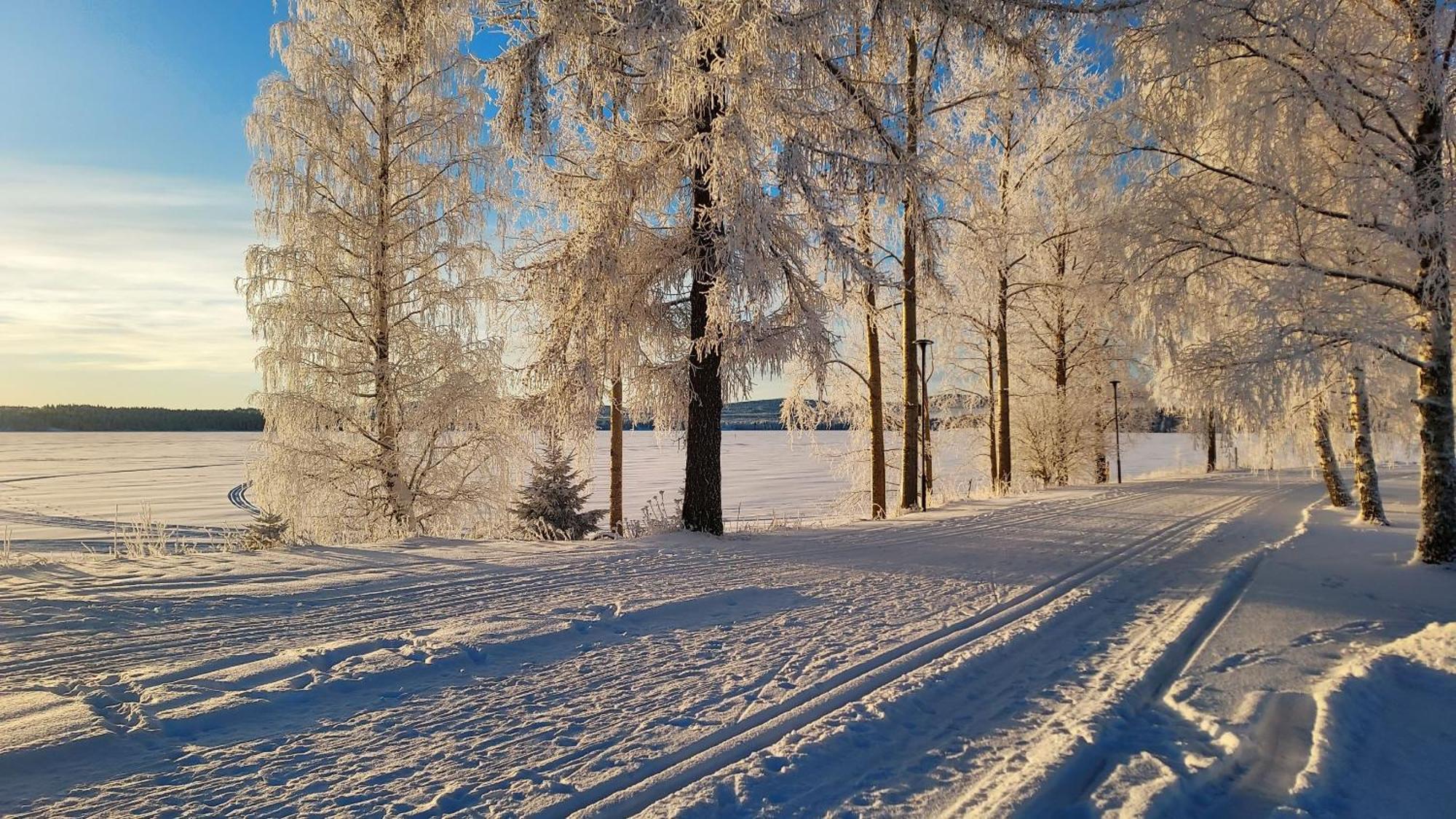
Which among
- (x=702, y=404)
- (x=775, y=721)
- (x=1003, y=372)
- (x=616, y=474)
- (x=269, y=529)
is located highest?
(x=1003, y=372)

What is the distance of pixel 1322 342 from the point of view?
6.54 metres

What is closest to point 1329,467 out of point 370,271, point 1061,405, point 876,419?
point 876,419

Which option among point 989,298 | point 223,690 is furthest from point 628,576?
point 989,298

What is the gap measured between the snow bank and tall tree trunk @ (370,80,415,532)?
37.7 ft

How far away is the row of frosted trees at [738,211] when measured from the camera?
262 inches

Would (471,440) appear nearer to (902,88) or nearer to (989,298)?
(902,88)

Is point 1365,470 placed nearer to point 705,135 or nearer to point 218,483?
point 705,135

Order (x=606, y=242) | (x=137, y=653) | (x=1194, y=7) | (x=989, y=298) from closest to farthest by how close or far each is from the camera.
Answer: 1. (x=137, y=653)
2. (x=1194, y=7)
3. (x=606, y=242)
4. (x=989, y=298)

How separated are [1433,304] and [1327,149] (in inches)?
95.0

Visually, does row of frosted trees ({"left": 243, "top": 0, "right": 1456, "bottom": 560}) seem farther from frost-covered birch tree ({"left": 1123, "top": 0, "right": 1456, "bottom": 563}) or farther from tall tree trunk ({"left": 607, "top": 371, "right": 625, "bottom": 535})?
tall tree trunk ({"left": 607, "top": 371, "right": 625, "bottom": 535})

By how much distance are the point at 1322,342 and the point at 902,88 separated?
5.31m

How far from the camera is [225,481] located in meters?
33.7

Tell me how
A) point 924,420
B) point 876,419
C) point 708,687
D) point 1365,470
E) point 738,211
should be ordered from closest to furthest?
point 708,687 < point 738,211 < point 1365,470 < point 876,419 < point 924,420

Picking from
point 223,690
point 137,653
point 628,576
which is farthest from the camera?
point 628,576
